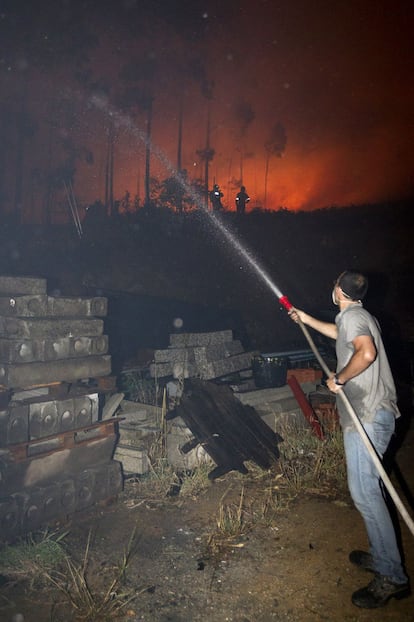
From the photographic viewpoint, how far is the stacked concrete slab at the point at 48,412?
4.79m

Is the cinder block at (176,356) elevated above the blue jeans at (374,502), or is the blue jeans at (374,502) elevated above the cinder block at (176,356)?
the cinder block at (176,356)

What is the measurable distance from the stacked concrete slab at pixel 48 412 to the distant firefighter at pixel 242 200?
25.8 metres

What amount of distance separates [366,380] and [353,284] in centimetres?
84

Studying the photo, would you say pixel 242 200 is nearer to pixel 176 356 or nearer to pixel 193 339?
pixel 193 339

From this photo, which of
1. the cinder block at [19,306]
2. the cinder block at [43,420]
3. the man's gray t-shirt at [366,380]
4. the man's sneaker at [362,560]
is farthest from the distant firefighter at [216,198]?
the man's sneaker at [362,560]

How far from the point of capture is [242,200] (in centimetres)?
3053

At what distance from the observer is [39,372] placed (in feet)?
17.5

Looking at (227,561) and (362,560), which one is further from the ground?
(362,560)

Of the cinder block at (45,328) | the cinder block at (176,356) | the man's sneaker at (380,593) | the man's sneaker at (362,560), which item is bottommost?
the man's sneaker at (362,560)

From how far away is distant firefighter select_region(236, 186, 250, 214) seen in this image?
30381 mm

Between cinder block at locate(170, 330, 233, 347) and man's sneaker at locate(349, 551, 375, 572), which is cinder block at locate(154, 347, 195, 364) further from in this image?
man's sneaker at locate(349, 551, 375, 572)

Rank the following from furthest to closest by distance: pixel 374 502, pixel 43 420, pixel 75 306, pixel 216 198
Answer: pixel 216 198
pixel 75 306
pixel 43 420
pixel 374 502

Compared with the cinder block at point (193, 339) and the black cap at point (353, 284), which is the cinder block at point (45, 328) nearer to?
the cinder block at point (193, 339)

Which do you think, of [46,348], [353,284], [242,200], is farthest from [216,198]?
[353,284]
